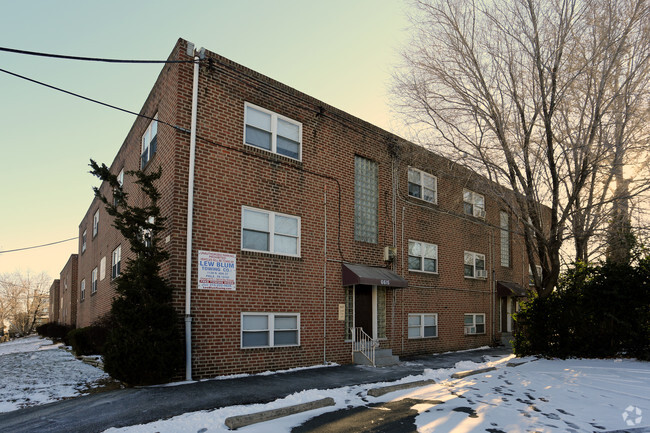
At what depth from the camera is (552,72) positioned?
13352 mm

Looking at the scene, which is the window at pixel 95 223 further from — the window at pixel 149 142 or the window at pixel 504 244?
the window at pixel 504 244

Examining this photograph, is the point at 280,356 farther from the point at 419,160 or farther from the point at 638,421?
the point at 419,160

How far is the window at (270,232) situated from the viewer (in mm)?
11930

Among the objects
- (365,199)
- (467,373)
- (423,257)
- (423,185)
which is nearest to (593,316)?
(467,373)

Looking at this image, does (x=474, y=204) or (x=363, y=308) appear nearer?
(x=363, y=308)

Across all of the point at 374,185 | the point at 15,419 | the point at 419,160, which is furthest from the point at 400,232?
the point at 15,419

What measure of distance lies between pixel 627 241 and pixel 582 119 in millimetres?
4098

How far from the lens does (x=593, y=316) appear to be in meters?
13.3

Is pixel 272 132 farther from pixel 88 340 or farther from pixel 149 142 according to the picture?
pixel 88 340

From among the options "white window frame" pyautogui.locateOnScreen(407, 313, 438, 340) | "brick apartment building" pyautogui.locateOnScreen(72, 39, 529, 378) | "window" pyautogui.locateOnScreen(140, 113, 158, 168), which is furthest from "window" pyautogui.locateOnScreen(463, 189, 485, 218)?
"window" pyautogui.locateOnScreen(140, 113, 158, 168)

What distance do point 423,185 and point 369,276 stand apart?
5.98 meters

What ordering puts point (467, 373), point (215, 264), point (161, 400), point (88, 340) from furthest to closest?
point (88, 340) → point (467, 373) → point (215, 264) → point (161, 400)

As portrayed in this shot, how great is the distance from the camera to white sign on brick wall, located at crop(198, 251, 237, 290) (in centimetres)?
1074

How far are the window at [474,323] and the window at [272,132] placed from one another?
11773 mm
